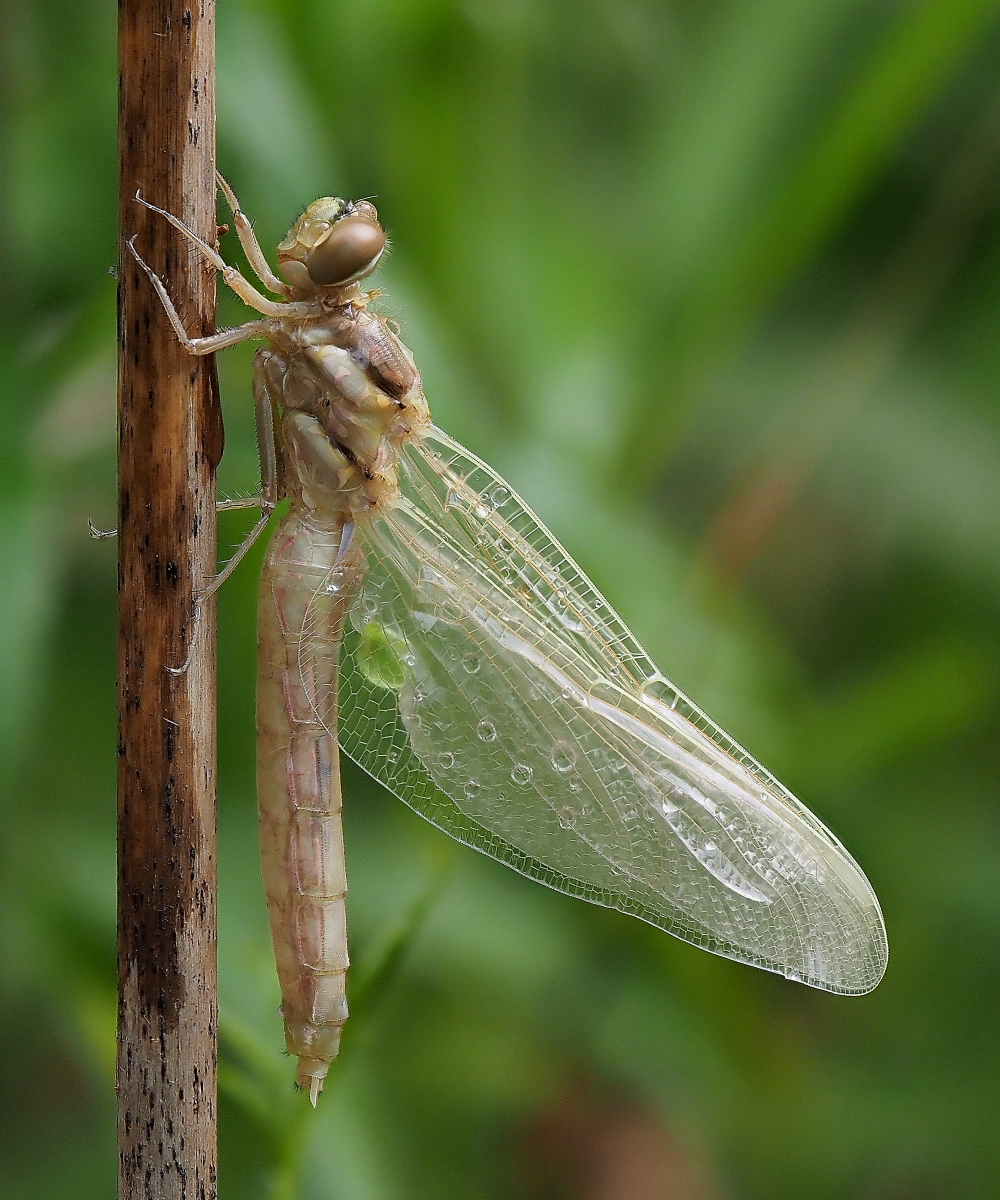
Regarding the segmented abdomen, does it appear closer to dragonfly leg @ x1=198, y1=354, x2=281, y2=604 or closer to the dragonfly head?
dragonfly leg @ x1=198, y1=354, x2=281, y2=604

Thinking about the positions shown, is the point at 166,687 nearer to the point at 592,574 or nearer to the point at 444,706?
the point at 444,706

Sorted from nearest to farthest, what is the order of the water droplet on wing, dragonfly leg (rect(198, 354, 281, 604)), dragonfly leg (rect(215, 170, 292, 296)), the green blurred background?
dragonfly leg (rect(215, 170, 292, 296))
dragonfly leg (rect(198, 354, 281, 604))
the water droplet on wing
the green blurred background

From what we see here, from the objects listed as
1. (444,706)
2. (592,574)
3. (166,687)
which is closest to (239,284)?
(166,687)

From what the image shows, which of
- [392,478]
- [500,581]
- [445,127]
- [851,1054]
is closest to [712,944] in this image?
[500,581]

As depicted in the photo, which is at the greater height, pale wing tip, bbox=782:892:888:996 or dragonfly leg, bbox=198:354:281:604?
dragonfly leg, bbox=198:354:281:604

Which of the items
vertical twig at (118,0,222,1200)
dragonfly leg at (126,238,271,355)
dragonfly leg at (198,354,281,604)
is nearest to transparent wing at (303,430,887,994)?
dragonfly leg at (198,354,281,604)

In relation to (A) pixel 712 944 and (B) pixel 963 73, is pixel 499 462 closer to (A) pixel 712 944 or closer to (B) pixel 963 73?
(A) pixel 712 944

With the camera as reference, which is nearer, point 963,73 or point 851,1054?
point 851,1054
